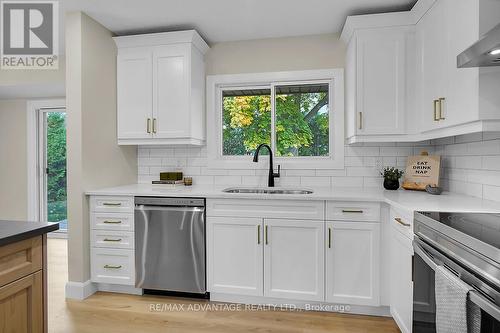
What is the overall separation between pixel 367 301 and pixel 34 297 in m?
2.09

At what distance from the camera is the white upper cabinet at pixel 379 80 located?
2.44m

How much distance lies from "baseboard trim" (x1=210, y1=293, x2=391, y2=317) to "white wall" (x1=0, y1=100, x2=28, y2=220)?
3.57 metres

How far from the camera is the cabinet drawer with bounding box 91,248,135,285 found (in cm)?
261

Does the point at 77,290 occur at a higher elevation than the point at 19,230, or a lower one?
lower

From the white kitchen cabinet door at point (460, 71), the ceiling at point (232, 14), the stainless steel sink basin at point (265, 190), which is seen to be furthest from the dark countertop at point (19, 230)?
the white kitchen cabinet door at point (460, 71)

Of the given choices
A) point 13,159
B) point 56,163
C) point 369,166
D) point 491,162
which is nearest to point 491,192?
point 491,162

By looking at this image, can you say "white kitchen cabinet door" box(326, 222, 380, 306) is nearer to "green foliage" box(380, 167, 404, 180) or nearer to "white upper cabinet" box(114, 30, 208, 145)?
"green foliage" box(380, 167, 404, 180)

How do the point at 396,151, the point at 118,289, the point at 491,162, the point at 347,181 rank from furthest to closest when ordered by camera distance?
the point at 347,181 < the point at 396,151 < the point at 118,289 < the point at 491,162

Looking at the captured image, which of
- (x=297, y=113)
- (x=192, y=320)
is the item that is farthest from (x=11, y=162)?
(x=297, y=113)

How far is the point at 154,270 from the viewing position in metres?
2.55

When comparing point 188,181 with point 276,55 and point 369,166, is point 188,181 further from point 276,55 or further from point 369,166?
point 369,166

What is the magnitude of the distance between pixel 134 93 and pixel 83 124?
59cm

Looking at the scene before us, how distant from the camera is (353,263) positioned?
2.28 m
